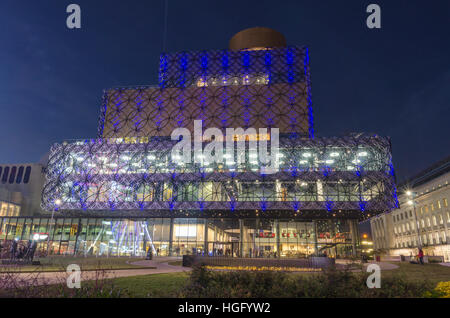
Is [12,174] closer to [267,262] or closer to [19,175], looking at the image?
[19,175]

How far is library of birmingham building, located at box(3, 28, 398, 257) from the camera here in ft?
178

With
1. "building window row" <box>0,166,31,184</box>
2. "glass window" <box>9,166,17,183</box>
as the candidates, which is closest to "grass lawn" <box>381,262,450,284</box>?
"building window row" <box>0,166,31,184</box>

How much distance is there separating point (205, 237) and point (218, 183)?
36.7 ft

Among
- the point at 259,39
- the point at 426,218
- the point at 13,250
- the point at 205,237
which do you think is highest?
the point at 259,39

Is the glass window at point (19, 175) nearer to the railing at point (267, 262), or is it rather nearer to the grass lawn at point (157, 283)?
the railing at point (267, 262)

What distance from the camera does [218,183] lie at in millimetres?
55969

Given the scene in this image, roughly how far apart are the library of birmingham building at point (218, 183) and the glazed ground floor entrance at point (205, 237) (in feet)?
0.64

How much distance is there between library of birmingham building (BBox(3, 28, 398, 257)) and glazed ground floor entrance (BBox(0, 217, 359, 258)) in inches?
7.7

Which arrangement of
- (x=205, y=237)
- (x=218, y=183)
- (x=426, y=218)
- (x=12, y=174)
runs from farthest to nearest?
(x=12, y=174) → (x=426, y=218) → (x=205, y=237) → (x=218, y=183)

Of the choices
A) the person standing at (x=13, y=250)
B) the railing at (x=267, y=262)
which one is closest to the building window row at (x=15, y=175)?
the person standing at (x=13, y=250)

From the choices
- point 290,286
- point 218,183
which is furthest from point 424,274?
point 218,183

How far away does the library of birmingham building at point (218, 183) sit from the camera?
5416 cm

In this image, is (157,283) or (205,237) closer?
(157,283)

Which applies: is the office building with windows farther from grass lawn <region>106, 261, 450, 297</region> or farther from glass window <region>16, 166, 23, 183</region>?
glass window <region>16, 166, 23, 183</region>
